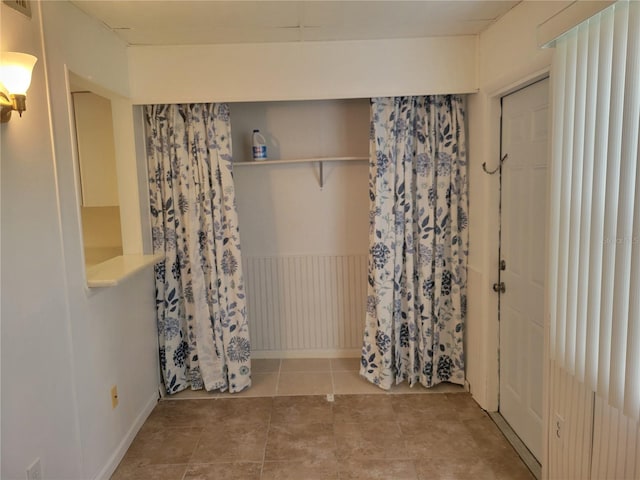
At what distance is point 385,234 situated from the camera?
2.95 metres

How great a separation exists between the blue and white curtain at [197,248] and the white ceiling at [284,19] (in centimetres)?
50

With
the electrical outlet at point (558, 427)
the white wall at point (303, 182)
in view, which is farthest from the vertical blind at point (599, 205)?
the white wall at point (303, 182)

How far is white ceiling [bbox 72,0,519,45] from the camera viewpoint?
7.14ft

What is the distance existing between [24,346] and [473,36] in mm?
2966

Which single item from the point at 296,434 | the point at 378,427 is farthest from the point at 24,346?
the point at 378,427

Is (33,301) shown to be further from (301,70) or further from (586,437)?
(586,437)

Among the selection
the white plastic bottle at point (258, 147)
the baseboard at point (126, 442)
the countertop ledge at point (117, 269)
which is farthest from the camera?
the white plastic bottle at point (258, 147)

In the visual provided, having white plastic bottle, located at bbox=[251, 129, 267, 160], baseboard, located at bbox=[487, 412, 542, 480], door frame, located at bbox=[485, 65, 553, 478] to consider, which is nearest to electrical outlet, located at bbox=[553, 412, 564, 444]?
baseboard, located at bbox=[487, 412, 542, 480]

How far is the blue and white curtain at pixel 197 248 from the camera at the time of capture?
288 cm

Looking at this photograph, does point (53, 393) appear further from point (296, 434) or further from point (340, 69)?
point (340, 69)

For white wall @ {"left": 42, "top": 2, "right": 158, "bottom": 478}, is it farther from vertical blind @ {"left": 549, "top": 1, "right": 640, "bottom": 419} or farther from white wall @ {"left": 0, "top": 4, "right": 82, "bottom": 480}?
vertical blind @ {"left": 549, "top": 1, "right": 640, "bottom": 419}

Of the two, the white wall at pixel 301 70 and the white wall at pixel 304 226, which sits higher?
the white wall at pixel 301 70

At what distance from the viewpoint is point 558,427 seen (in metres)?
1.87

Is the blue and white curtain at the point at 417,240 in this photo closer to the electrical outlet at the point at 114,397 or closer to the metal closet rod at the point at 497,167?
the metal closet rod at the point at 497,167
